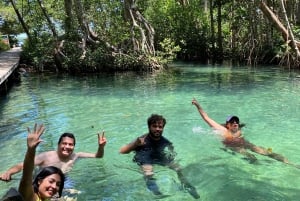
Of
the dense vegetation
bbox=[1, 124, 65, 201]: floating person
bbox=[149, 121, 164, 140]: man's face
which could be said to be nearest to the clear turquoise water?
bbox=[149, 121, 164, 140]: man's face

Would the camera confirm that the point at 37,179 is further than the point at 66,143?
No

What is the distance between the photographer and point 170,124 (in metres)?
11.5

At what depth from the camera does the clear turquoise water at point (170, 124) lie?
7.04 meters

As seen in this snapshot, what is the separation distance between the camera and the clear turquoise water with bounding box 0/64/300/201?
7039 mm

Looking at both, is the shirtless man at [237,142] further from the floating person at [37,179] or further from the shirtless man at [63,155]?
the floating person at [37,179]

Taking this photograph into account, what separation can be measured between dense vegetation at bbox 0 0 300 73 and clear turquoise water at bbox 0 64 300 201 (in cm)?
232

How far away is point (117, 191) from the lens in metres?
6.89

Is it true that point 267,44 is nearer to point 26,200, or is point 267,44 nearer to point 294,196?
point 294,196

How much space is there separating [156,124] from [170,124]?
456 cm

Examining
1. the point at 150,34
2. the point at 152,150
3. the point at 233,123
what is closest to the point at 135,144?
the point at 152,150

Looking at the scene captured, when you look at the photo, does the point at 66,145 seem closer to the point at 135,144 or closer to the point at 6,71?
the point at 135,144

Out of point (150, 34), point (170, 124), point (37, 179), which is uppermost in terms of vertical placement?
point (150, 34)

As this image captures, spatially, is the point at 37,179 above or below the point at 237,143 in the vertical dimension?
above

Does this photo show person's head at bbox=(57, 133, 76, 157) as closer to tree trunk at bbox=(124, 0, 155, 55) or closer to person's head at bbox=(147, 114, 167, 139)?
person's head at bbox=(147, 114, 167, 139)
